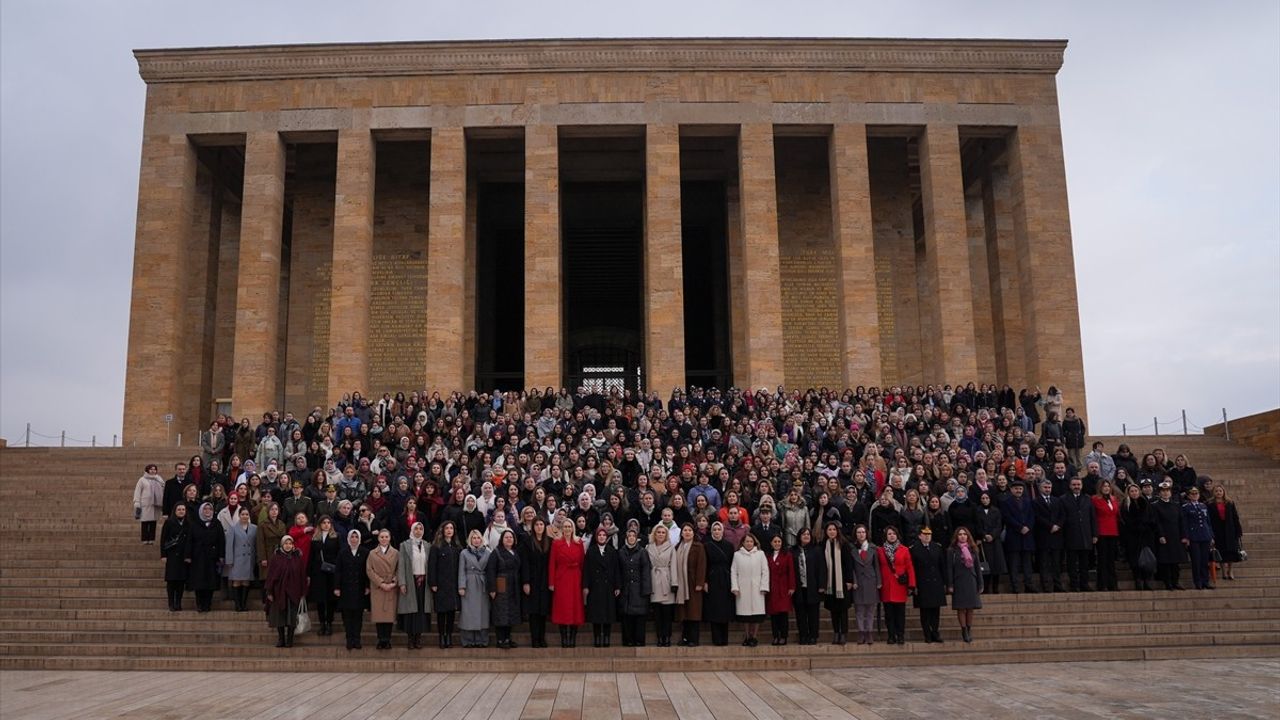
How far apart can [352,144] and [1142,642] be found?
66.3 ft

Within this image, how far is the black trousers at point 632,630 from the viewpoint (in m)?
10.9

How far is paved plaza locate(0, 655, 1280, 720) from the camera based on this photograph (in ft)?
24.5

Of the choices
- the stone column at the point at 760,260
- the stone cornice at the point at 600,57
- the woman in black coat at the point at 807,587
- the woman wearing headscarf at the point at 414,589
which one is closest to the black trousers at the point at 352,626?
the woman wearing headscarf at the point at 414,589

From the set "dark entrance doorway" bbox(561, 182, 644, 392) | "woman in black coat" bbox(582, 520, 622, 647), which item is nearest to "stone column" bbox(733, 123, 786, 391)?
"dark entrance doorway" bbox(561, 182, 644, 392)

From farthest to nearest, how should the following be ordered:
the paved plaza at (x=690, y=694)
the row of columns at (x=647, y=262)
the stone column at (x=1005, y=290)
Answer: the stone column at (x=1005, y=290) → the row of columns at (x=647, y=262) → the paved plaza at (x=690, y=694)

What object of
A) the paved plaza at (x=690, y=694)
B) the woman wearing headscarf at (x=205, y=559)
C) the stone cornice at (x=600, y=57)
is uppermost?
the stone cornice at (x=600, y=57)

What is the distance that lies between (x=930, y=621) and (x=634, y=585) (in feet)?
10.6

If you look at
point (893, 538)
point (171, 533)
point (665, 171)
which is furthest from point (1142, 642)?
point (665, 171)

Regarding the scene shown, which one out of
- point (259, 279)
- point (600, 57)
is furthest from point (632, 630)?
point (600, 57)

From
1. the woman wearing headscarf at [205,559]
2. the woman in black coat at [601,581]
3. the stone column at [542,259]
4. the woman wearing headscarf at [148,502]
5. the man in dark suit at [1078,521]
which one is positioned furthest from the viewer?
the stone column at [542,259]

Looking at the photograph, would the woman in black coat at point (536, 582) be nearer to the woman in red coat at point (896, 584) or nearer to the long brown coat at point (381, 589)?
the long brown coat at point (381, 589)

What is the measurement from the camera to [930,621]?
10852mm

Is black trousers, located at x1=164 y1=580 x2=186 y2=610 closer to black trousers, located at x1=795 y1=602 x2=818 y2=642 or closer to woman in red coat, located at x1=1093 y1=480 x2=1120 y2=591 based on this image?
black trousers, located at x1=795 y1=602 x2=818 y2=642

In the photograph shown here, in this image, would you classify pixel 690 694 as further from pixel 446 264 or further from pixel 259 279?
pixel 259 279
